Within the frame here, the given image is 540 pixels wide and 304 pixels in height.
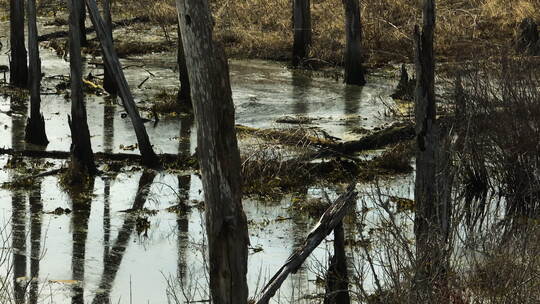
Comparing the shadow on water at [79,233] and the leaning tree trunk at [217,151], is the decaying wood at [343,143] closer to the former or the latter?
the shadow on water at [79,233]

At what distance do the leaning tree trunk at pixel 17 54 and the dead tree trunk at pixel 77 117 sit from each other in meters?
5.87

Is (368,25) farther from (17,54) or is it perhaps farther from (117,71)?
(117,71)

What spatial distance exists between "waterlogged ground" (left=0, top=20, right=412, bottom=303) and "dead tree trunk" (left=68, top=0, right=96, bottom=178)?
0.27m

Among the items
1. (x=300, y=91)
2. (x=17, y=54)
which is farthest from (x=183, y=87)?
(x=17, y=54)

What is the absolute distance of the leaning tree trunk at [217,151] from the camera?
7.33m

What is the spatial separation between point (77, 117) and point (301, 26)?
9204 mm

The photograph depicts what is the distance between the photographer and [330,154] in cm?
1505

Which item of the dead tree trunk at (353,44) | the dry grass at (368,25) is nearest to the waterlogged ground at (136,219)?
the dead tree trunk at (353,44)

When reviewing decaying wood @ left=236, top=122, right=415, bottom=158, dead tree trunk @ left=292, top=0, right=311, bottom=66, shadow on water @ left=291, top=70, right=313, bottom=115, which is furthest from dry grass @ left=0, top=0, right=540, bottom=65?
decaying wood @ left=236, top=122, right=415, bottom=158

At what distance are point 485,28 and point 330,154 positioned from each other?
34.8 feet

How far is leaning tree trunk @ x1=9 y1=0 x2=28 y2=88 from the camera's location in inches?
786

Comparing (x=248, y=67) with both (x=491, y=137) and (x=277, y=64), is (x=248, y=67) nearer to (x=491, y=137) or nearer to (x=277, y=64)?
(x=277, y=64)

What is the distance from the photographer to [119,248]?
11.7 meters

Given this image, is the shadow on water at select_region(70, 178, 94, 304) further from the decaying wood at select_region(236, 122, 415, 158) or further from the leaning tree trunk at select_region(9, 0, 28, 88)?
the leaning tree trunk at select_region(9, 0, 28, 88)
